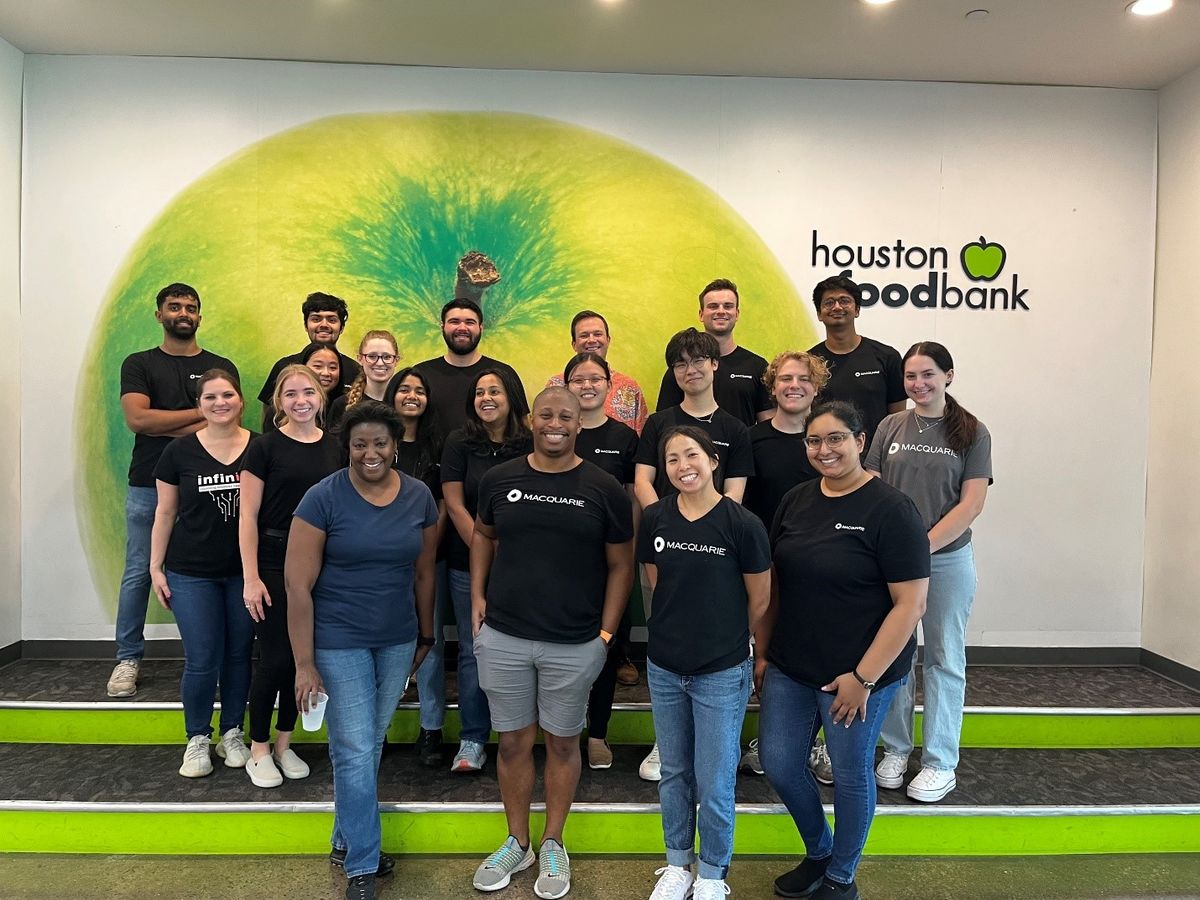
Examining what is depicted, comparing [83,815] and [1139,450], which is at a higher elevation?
[1139,450]

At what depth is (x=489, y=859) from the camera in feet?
9.34

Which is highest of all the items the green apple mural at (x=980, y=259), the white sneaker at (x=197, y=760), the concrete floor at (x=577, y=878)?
the green apple mural at (x=980, y=259)

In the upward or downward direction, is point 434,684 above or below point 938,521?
below

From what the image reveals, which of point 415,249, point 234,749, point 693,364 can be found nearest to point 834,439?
point 693,364

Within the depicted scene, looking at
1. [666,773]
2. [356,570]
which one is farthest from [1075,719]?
[356,570]

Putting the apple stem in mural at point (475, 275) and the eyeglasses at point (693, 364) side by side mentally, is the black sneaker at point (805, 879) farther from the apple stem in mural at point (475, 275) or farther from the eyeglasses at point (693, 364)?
the apple stem in mural at point (475, 275)

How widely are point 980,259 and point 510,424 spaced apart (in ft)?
11.8

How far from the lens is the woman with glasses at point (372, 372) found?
350 centimetres

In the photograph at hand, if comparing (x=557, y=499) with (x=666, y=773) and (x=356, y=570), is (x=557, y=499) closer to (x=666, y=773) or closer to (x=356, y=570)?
(x=356, y=570)

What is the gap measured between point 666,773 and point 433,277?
3379mm

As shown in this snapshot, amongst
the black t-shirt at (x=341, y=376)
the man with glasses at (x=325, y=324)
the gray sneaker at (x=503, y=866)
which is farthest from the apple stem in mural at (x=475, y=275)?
the gray sneaker at (x=503, y=866)

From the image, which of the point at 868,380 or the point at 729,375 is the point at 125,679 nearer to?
the point at 729,375

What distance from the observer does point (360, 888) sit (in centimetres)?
267

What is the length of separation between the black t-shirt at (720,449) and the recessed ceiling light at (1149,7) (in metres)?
3.24
